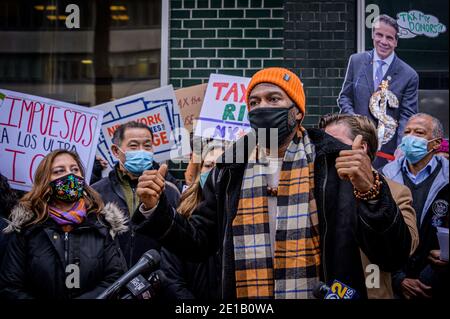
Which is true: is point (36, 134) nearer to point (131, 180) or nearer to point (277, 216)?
point (131, 180)

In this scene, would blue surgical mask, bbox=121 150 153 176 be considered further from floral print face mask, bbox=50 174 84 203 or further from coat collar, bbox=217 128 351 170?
coat collar, bbox=217 128 351 170

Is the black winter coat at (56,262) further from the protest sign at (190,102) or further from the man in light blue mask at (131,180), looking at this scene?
the protest sign at (190,102)

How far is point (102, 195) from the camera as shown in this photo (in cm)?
586

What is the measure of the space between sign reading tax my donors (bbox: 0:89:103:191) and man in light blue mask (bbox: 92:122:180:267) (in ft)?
0.98

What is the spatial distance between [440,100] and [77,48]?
317 centimetres

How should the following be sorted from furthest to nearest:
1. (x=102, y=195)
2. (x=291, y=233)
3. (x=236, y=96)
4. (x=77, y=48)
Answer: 1. (x=77, y=48)
2. (x=236, y=96)
3. (x=102, y=195)
4. (x=291, y=233)

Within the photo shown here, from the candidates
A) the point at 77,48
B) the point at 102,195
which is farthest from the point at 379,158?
the point at 77,48

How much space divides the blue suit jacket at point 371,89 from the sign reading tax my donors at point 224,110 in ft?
2.72

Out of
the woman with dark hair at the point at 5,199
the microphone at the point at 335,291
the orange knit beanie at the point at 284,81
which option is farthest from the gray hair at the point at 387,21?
the woman with dark hair at the point at 5,199

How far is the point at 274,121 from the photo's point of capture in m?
4.64

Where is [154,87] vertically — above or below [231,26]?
below

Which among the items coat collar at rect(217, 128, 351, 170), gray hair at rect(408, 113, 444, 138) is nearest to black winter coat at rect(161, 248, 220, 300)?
coat collar at rect(217, 128, 351, 170)
